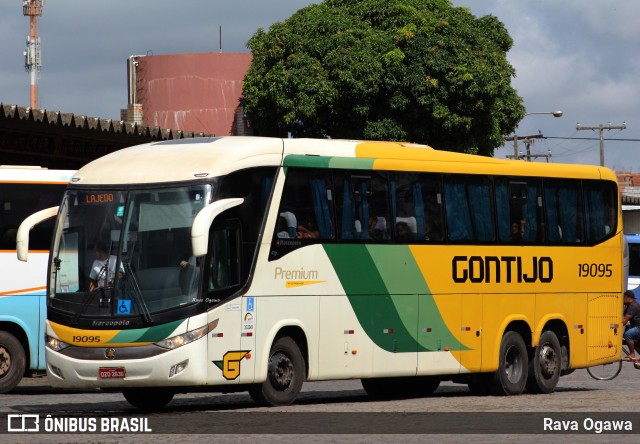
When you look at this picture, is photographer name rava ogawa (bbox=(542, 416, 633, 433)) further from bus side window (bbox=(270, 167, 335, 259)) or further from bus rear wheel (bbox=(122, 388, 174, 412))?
bus rear wheel (bbox=(122, 388, 174, 412))

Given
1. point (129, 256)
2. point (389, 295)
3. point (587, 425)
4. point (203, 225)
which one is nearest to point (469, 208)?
point (389, 295)

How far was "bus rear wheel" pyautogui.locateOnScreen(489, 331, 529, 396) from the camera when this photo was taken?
72.6ft

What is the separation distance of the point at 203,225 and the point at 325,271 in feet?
9.62

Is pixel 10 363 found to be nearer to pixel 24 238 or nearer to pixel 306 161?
pixel 24 238

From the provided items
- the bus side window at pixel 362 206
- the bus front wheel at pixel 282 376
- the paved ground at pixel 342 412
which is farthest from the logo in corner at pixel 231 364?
the bus side window at pixel 362 206

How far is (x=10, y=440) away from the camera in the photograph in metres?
14.0

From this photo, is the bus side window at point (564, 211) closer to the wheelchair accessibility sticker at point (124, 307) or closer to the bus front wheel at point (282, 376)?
the bus front wheel at point (282, 376)

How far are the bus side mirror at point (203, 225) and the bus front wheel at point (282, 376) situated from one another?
7.09ft

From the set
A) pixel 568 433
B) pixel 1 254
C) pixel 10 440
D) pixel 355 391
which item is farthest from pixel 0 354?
pixel 568 433

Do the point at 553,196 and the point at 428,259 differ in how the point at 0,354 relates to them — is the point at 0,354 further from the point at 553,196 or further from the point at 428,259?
the point at 553,196

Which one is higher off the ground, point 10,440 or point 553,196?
point 553,196

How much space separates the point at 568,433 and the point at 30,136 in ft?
68.2

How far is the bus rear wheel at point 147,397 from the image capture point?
741 inches

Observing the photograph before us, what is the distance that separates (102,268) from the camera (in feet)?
57.8
